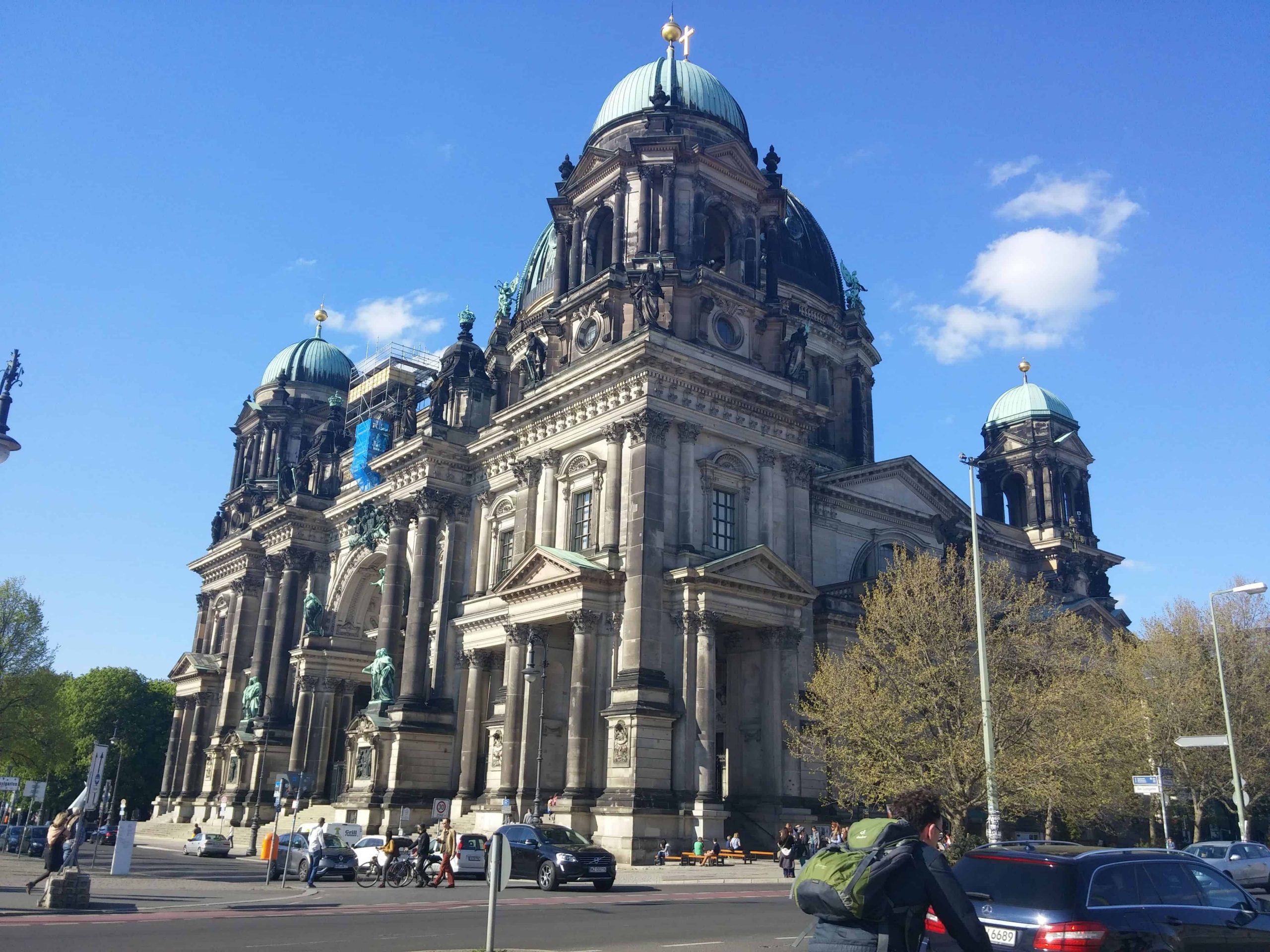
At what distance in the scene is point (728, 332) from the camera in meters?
45.6

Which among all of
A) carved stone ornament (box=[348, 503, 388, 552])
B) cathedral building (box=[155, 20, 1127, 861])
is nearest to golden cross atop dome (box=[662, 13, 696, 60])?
cathedral building (box=[155, 20, 1127, 861])

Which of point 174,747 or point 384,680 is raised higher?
point 384,680

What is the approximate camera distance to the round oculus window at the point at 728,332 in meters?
45.0

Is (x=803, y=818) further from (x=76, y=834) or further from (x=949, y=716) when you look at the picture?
(x=76, y=834)

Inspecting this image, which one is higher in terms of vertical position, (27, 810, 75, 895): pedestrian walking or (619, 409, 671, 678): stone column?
(619, 409, 671, 678): stone column

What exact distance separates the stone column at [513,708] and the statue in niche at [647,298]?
13131 millimetres

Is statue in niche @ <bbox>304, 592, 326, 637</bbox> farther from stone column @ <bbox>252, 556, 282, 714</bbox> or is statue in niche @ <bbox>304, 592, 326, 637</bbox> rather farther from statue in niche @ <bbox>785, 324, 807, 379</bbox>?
statue in niche @ <bbox>785, 324, 807, 379</bbox>

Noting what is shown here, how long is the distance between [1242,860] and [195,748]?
6020 cm

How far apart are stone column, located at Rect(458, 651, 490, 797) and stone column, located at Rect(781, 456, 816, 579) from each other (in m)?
14.4

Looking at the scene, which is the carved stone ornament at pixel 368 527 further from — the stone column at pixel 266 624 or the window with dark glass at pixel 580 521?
the window with dark glass at pixel 580 521

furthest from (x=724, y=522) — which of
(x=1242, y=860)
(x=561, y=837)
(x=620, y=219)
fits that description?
(x=1242, y=860)

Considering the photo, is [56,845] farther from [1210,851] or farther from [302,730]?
[302,730]

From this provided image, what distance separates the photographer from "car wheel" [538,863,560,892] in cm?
2733

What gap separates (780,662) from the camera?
4159cm
